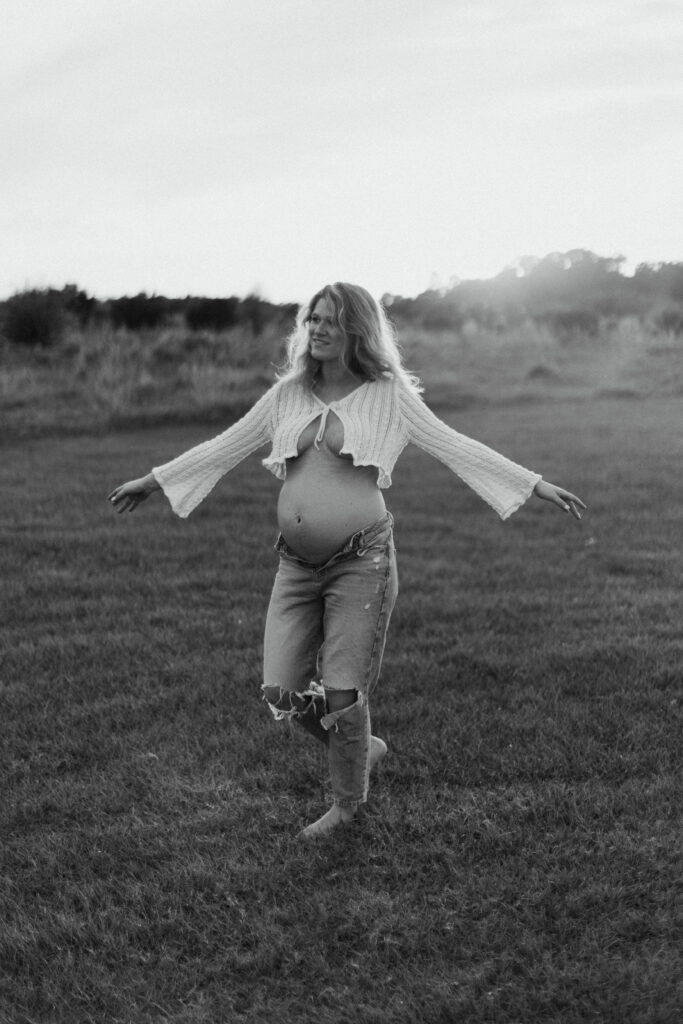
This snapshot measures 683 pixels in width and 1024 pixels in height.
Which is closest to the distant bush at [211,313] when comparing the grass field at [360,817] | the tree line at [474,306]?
the tree line at [474,306]

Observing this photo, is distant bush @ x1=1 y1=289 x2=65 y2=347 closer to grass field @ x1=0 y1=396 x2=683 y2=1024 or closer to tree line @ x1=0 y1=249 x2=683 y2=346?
tree line @ x1=0 y1=249 x2=683 y2=346

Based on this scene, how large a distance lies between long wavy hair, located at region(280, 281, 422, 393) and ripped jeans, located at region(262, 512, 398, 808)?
62cm

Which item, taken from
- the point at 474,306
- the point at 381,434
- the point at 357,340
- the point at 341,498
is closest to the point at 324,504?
the point at 341,498

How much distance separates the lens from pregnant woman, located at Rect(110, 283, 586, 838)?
4016mm

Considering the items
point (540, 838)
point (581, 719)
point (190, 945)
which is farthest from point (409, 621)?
point (190, 945)

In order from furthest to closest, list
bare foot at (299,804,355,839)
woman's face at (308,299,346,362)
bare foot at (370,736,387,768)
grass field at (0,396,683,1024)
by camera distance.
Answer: bare foot at (370,736,387,768) → bare foot at (299,804,355,839) → woman's face at (308,299,346,362) → grass field at (0,396,683,1024)

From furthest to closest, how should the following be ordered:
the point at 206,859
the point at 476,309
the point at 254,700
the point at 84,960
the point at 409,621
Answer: the point at 476,309
the point at 409,621
the point at 254,700
the point at 206,859
the point at 84,960

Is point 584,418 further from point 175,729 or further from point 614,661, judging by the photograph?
point 175,729

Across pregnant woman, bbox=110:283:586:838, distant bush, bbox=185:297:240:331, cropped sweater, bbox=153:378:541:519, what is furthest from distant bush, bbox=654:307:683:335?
Answer: pregnant woman, bbox=110:283:586:838

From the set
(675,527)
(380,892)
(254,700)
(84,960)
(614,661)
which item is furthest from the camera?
(675,527)

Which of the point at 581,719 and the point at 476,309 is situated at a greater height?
the point at 476,309

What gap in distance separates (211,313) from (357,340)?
86.4 feet

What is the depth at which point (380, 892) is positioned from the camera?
374 cm

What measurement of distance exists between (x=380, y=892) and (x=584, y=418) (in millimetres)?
16157
